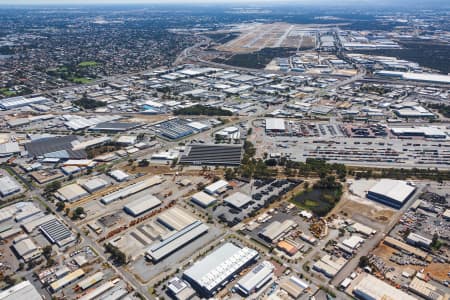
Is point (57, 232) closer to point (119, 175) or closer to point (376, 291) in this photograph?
point (119, 175)

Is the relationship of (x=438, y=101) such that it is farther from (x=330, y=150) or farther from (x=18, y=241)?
(x=18, y=241)

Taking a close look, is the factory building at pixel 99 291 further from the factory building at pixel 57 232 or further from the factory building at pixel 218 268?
the factory building at pixel 57 232

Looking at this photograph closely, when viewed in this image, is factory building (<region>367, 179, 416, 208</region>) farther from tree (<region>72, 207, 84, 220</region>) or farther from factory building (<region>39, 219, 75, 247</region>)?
factory building (<region>39, 219, 75, 247</region>)

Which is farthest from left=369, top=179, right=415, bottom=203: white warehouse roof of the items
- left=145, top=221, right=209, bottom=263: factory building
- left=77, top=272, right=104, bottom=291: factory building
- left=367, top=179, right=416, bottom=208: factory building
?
left=77, top=272, right=104, bottom=291: factory building

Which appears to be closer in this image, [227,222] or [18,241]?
[18,241]

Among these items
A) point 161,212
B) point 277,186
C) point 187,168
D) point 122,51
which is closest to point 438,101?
point 277,186

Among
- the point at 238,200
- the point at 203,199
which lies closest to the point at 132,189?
the point at 203,199

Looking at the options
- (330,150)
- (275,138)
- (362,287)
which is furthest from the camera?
(275,138)
